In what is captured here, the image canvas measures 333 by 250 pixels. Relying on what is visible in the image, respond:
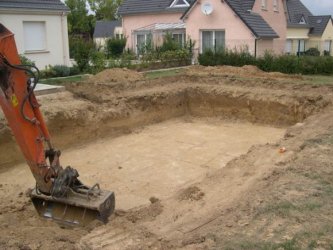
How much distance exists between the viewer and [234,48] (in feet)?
71.4

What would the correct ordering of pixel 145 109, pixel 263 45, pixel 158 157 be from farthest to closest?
pixel 263 45
pixel 145 109
pixel 158 157

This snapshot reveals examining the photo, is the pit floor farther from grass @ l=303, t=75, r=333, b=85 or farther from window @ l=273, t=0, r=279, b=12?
window @ l=273, t=0, r=279, b=12

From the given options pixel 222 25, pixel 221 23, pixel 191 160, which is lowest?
pixel 191 160

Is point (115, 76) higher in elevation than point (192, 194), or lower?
higher

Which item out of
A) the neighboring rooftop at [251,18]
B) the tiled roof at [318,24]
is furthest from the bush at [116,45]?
the tiled roof at [318,24]

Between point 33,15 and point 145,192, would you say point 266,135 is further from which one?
point 33,15

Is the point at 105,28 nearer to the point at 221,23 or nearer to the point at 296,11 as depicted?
the point at 296,11

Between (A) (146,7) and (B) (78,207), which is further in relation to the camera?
(A) (146,7)

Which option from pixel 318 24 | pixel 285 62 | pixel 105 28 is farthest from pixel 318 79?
pixel 105 28

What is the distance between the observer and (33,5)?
1861 centimetres

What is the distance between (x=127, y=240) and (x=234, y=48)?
1781cm

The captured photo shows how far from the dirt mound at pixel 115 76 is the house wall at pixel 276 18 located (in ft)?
39.6

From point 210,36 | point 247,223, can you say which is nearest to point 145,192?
point 247,223

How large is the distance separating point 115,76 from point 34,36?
18.2 ft
